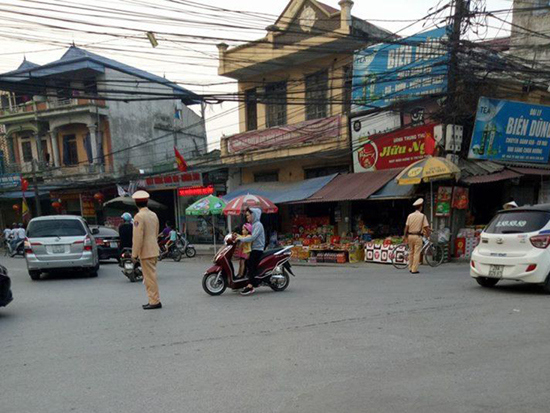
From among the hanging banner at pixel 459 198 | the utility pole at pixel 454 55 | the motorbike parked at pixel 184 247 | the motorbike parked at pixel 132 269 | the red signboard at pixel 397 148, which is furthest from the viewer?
the motorbike parked at pixel 184 247

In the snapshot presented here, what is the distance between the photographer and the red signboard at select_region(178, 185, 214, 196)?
2172cm

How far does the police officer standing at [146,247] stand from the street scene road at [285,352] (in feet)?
1.23

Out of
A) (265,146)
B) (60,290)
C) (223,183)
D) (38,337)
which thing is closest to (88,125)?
(223,183)

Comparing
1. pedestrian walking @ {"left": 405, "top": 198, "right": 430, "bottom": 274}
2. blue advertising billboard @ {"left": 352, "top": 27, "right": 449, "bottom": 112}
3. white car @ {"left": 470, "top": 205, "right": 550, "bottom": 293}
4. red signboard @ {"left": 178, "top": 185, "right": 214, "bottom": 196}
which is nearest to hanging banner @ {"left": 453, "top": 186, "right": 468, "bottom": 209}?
pedestrian walking @ {"left": 405, "top": 198, "right": 430, "bottom": 274}

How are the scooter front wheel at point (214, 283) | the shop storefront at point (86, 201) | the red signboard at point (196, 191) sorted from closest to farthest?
the scooter front wheel at point (214, 283) < the red signboard at point (196, 191) < the shop storefront at point (86, 201)

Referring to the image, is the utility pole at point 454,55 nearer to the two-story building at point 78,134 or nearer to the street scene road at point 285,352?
the street scene road at point 285,352

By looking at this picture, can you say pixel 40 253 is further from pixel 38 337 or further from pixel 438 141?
pixel 438 141

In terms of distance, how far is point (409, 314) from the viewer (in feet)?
19.9

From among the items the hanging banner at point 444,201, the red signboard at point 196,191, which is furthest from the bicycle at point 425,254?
the red signboard at point 196,191

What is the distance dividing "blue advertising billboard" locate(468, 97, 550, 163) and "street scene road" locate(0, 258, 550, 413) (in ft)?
21.5

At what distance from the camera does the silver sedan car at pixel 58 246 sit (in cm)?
1048

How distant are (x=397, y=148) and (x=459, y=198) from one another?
293 centimetres

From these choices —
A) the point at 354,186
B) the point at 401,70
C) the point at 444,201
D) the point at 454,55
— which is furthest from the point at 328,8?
the point at 444,201

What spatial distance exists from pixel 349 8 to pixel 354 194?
719 cm
